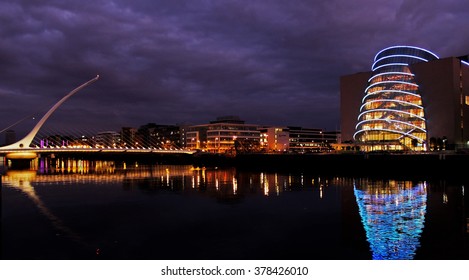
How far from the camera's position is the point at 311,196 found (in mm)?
26078

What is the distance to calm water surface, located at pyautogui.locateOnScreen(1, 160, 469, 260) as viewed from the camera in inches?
515

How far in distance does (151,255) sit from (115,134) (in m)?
182

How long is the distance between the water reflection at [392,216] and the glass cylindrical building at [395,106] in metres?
33.2

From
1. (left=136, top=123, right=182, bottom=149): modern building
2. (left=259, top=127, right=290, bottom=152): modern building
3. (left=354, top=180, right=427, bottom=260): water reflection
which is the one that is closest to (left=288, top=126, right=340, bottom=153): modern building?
(left=259, top=127, right=290, bottom=152): modern building

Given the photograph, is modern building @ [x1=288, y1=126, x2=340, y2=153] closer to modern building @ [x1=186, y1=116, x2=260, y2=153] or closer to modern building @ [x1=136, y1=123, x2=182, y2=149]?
modern building @ [x1=186, y1=116, x2=260, y2=153]

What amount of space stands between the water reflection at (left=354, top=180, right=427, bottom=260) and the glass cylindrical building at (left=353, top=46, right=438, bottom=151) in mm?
33151

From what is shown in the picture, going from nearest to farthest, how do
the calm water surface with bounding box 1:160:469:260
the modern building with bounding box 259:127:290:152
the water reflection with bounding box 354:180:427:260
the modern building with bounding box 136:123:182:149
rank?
the calm water surface with bounding box 1:160:469:260
the water reflection with bounding box 354:180:427:260
the modern building with bounding box 259:127:290:152
the modern building with bounding box 136:123:182:149

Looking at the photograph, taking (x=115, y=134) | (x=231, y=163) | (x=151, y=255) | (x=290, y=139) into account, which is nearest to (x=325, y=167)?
(x=231, y=163)

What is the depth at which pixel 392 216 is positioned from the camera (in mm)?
18531

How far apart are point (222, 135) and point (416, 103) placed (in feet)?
195

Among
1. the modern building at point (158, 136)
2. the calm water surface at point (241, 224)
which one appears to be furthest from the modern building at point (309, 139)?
the calm water surface at point (241, 224)

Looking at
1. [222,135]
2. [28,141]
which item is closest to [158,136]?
[222,135]

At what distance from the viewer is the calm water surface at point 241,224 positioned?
13.1 metres
